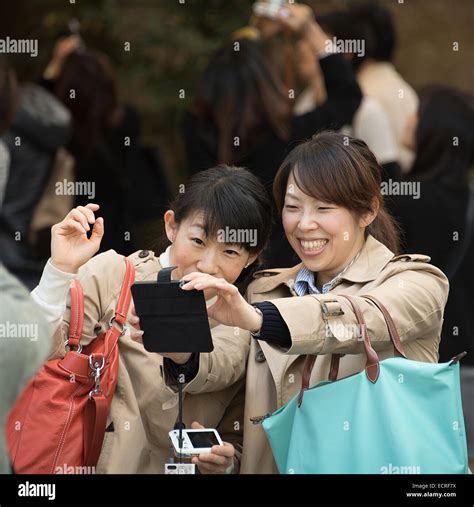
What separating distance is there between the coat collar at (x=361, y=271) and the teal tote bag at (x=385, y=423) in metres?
0.35

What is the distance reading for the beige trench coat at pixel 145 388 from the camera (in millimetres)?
3354

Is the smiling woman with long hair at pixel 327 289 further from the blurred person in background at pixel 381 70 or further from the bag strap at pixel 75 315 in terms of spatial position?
the blurred person in background at pixel 381 70

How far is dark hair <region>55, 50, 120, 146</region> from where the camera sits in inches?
249

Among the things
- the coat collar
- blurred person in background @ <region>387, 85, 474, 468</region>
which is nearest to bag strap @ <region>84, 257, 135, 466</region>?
the coat collar

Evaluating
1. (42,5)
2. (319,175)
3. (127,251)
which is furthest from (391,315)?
(42,5)

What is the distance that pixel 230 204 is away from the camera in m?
3.51

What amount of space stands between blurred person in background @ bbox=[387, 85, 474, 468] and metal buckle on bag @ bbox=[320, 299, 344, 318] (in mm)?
2146

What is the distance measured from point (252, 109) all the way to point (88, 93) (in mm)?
1363

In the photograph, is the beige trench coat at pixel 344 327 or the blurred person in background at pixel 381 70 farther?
the blurred person in background at pixel 381 70

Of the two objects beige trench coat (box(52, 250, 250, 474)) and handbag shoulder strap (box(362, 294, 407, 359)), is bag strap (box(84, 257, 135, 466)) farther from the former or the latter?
handbag shoulder strap (box(362, 294, 407, 359))

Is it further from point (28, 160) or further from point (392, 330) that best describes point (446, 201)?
point (392, 330)

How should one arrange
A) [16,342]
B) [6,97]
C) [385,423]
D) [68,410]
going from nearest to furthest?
[16,342], [385,423], [68,410], [6,97]

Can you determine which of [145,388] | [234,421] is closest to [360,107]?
[234,421]

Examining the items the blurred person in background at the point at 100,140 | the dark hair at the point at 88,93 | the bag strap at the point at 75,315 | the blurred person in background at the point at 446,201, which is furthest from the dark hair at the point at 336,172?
the dark hair at the point at 88,93
